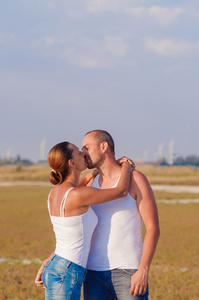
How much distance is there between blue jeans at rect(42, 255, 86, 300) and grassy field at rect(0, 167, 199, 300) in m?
5.20

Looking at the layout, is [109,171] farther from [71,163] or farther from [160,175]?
[160,175]

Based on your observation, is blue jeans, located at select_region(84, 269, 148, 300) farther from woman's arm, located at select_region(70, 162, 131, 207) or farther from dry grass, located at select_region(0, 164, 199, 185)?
dry grass, located at select_region(0, 164, 199, 185)

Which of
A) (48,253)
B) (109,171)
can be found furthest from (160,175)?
(109,171)

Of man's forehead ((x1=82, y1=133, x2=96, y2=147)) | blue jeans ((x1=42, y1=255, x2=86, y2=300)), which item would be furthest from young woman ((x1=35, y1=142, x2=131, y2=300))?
man's forehead ((x1=82, y1=133, x2=96, y2=147))

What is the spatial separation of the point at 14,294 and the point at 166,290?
330 cm

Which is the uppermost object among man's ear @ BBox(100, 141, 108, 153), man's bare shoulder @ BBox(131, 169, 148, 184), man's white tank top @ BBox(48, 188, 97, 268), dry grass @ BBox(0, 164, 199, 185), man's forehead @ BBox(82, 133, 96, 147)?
man's forehead @ BBox(82, 133, 96, 147)

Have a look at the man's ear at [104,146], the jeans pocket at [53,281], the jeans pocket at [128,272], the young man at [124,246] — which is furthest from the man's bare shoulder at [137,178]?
the jeans pocket at [53,281]

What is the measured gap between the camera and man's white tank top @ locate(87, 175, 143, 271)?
12.3 ft

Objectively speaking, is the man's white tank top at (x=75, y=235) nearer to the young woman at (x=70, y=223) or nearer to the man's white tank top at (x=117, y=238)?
the young woman at (x=70, y=223)

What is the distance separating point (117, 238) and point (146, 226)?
287 mm

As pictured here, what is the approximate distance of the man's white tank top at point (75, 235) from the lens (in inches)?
145

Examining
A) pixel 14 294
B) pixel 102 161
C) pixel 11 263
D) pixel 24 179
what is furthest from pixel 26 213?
pixel 24 179

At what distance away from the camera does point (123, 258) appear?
3744 mm

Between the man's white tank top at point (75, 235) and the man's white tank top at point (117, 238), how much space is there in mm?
120
